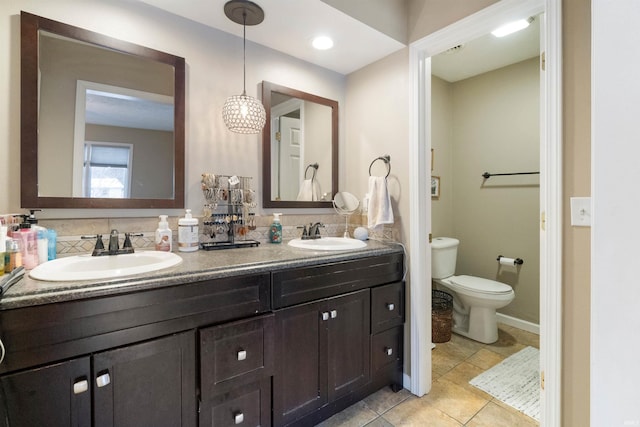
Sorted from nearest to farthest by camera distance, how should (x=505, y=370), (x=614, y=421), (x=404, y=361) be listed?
(x=614, y=421) < (x=404, y=361) < (x=505, y=370)

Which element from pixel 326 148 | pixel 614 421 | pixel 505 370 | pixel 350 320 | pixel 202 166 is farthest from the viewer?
pixel 326 148

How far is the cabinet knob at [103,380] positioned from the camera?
908 millimetres

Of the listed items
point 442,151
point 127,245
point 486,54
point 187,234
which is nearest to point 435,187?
point 442,151

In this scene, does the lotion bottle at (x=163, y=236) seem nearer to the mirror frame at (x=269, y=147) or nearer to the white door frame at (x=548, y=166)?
the mirror frame at (x=269, y=147)

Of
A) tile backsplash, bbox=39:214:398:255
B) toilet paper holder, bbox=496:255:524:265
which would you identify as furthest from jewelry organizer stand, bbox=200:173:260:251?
toilet paper holder, bbox=496:255:524:265

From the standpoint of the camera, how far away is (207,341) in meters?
1.10

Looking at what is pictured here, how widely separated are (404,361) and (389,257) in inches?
28.3

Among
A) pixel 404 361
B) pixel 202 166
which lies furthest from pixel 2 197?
pixel 404 361

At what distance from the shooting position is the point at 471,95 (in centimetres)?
301

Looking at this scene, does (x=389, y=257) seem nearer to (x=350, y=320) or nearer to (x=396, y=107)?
(x=350, y=320)

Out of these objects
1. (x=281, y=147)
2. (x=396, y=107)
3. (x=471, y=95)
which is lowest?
(x=281, y=147)

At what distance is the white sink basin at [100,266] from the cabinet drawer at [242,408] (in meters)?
0.59

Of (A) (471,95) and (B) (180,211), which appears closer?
(B) (180,211)

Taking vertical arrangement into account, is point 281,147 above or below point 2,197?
above
